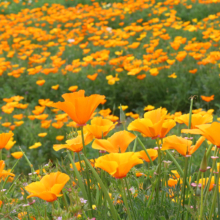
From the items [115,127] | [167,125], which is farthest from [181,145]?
[115,127]

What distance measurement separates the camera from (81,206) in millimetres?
857

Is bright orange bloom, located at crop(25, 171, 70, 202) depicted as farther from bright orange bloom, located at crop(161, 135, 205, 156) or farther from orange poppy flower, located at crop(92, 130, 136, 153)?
bright orange bloom, located at crop(161, 135, 205, 156)

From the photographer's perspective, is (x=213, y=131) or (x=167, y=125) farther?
(x=167, y=125)

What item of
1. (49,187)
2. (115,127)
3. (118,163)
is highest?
(118,163)

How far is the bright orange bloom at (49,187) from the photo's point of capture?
87 cm

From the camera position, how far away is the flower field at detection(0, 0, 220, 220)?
93 cm

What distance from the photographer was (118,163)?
84 cm

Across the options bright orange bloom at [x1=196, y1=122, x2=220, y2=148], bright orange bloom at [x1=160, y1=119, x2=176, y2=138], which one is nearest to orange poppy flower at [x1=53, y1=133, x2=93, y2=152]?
bright orange bloom at [x1=160, y1=119, x2=176, y2=138]

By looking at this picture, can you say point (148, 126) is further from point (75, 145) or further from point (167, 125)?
point (75, 145)

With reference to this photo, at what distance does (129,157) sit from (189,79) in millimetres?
3958

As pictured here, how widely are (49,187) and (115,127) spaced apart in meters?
3.17

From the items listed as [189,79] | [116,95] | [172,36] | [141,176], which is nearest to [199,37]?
[172,36]

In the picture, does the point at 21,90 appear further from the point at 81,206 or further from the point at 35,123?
the point at 81,206

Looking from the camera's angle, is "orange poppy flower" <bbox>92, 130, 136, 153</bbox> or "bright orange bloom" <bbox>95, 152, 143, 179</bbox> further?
"orange poppy flower" <bbox>92, 130, 136, 153</bbox>
